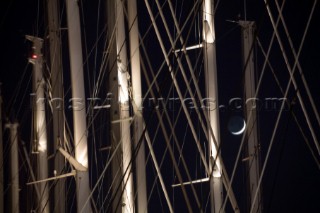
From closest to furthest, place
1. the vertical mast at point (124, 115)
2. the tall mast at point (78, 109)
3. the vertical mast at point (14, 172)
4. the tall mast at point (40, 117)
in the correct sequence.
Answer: the tall mast at point (78, 109)
the vertical mast at point (124, 115)
the tall mast at point (40, 117)
the vertical mast at point (14, 172)

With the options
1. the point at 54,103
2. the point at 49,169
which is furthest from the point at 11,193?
the point at 54,103

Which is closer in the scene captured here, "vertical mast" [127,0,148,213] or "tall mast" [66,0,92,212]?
"tall mast" [66,0,92,212]

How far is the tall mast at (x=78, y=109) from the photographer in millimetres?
2268

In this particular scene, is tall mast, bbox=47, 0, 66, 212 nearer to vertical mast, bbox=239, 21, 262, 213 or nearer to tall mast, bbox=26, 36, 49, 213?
tall mast, bbox=26, 36, 49, 213

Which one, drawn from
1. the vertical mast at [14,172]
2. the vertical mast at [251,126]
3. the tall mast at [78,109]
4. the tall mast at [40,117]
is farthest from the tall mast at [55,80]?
the vertical mast at [251,126]

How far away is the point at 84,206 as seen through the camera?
2.24 m

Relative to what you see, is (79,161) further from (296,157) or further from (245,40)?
(296,157)

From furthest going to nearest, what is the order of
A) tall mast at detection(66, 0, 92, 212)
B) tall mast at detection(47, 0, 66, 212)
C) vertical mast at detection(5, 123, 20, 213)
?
vertical mast at detection(5, 123, 20, 213), tall mast at detection(47, 0, 66, 212), tall mast at detection(66, 0, 92, 212)

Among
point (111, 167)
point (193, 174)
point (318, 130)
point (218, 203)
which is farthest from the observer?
point (193, 174)

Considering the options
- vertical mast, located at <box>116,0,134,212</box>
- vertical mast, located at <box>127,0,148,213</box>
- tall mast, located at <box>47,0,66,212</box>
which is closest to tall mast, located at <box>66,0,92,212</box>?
vertical mast, located at <box>116,0,134,212</box>

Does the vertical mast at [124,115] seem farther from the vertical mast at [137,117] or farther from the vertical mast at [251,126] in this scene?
the vertical mast at [251,126]

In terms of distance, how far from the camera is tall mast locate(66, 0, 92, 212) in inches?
89.3

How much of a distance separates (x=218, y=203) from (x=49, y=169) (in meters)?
1.55

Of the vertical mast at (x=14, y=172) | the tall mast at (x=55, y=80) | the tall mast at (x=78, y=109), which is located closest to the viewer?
the tall mast at (x=78, y=109)
